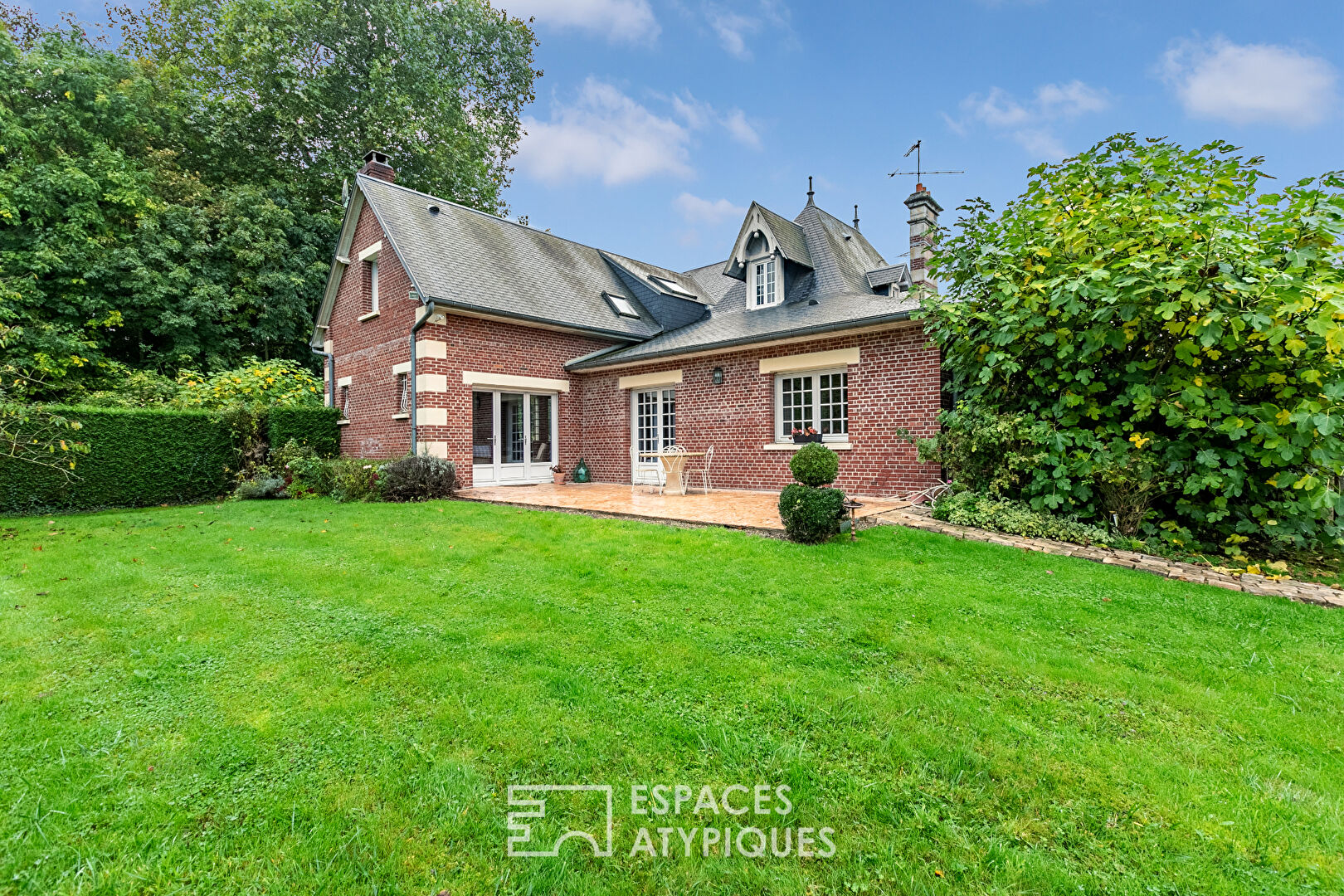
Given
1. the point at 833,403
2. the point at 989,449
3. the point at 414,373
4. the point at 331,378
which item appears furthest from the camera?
the point at 331,378

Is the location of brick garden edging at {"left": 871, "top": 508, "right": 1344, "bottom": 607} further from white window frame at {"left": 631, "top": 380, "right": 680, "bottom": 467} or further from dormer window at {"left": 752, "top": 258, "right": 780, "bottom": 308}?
dormer window at {"left": 752, "top": 258, "right": 780, "bottom": 308}

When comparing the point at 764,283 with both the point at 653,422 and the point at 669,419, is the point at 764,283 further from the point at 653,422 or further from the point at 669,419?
the point at 653,422

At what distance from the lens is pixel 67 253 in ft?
46.4

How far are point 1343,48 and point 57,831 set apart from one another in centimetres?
1198

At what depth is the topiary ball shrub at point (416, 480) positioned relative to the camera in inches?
380

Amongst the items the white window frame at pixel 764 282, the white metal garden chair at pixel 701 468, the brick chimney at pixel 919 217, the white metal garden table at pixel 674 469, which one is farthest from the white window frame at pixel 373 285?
the brick chimney at pixel 919 217

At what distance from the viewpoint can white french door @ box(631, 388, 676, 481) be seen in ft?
38.9

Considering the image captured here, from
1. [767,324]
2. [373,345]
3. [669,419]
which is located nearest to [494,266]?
[373,345]

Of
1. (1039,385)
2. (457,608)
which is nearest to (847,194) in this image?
(1039,385)

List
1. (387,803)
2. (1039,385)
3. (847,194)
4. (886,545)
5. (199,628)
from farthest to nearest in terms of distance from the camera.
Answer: (847,194) < (1039,385) < (886,545) < (199,628) < (387,803)

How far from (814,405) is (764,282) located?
172 inches

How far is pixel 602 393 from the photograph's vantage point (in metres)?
12.8

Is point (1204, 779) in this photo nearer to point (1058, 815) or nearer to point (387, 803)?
point (1058, 815)

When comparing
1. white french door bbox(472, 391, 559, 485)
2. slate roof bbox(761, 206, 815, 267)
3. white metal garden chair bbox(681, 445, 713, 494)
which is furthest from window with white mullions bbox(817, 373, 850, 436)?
white french door bbox(472, 391, 559, 485)
